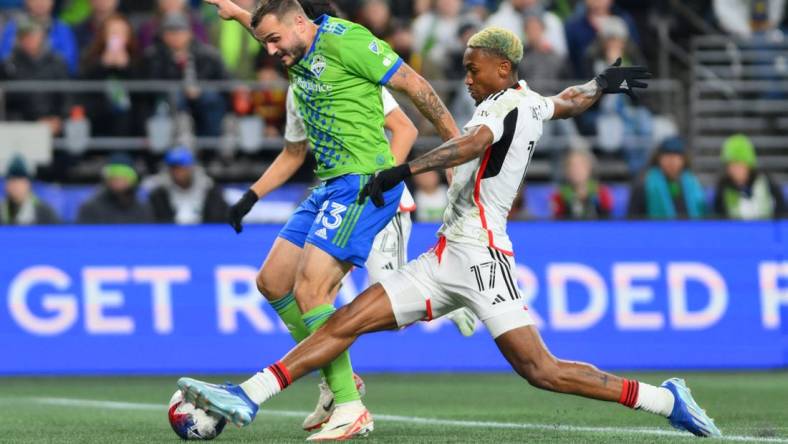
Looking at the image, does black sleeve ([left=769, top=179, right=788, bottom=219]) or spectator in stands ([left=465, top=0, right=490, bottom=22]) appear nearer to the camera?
black sleeve ([left=769, top=179, right=788, bottom=219])

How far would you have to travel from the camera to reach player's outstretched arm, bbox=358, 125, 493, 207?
746cm

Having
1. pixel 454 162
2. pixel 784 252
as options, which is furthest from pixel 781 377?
pixel 454 162

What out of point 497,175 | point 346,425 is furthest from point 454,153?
point 346,425

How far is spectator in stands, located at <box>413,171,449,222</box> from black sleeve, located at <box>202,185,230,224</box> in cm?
191

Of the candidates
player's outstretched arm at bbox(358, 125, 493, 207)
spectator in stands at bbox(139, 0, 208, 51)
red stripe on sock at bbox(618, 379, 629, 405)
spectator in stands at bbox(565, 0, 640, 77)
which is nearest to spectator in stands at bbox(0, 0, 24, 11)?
spectator in stands at bbox(139, 0, 208, 51)

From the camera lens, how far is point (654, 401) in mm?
8031

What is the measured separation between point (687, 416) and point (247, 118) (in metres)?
10.3

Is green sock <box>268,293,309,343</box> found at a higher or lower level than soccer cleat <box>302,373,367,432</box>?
higher

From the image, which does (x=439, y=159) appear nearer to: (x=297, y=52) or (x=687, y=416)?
(x=297, y=52)

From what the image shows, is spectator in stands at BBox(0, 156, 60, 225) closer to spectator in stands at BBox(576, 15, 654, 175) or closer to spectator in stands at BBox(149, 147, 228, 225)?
spectator in stands at BBox(149, 147, 228, 225)

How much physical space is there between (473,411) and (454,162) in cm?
324

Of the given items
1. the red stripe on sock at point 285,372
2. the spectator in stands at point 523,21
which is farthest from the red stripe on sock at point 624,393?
the spectator in stands at point 523,21

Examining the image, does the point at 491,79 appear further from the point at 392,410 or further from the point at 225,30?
the point at 225,30

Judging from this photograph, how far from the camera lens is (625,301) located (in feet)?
47.2
